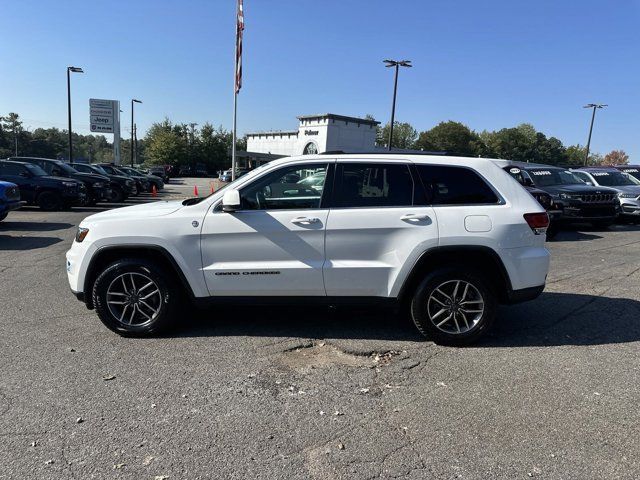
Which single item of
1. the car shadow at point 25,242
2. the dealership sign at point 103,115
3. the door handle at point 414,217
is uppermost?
the dealership sign at point 103,115

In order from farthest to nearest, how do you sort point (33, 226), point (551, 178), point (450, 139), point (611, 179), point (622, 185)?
point (450, 139) < point (611, 179) < point (622, 185) < point (551, 178) < point (33, 226)

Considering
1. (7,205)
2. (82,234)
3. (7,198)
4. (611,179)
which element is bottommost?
(7,205)

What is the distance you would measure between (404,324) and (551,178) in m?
10.2

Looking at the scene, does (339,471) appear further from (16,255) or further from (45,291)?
(16,255)

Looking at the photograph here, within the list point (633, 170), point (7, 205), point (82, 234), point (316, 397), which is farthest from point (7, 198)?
point (633, 170)

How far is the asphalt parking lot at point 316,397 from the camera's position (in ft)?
9.09

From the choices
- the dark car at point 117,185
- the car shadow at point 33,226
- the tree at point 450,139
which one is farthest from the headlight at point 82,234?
the tree at point 450,139

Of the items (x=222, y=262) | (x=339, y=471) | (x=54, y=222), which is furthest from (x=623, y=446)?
(x=54, y=222)

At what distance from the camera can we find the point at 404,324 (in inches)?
201

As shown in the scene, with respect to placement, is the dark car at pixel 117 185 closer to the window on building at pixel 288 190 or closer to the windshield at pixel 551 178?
the windshield at pixel 551 178

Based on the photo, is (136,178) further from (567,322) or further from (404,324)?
(567,322)

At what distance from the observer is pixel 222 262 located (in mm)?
4477

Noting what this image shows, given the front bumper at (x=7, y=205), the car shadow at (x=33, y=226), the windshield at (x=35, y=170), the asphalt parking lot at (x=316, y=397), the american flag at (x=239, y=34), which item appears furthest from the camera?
the american flag at (x=239, y=34)

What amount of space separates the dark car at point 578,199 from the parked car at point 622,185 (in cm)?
149
